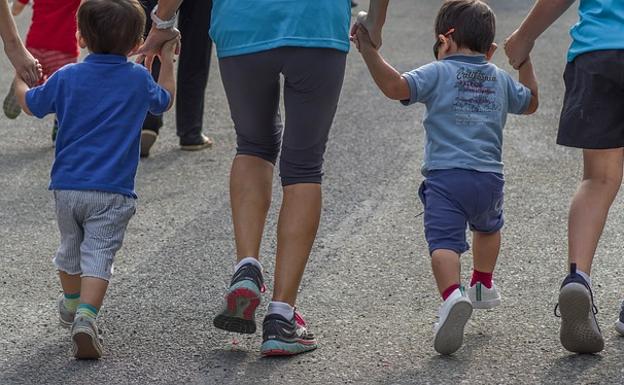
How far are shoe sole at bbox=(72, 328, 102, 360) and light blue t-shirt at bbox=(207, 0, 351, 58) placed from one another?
3.54ft

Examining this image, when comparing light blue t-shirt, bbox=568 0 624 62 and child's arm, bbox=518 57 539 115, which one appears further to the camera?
child's arm, bbox=518 57 539 115

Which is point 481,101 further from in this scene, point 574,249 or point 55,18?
point 55,18

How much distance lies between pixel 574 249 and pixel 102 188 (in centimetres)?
166

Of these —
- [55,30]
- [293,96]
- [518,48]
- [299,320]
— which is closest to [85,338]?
[299,320]

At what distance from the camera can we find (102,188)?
454cm

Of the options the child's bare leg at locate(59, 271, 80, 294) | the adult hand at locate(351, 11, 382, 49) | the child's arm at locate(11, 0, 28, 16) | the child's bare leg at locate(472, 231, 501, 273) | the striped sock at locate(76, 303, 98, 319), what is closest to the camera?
the striped sock at locate(76, 303, 98, 319)

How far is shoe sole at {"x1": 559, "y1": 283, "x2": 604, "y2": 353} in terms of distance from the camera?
4.34 metres

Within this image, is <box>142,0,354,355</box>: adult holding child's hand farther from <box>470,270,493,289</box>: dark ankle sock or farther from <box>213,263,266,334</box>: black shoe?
<box>470,270,493,289</box>: dark ankle sock

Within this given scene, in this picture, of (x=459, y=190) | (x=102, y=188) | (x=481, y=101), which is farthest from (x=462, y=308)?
(x=102, y=188)

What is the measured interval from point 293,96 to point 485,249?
3.14ft

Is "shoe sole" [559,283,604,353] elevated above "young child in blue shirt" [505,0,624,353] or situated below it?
below

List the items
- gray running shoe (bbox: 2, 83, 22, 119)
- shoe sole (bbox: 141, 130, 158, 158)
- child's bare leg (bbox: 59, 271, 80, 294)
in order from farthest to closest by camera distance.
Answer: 1. gray running shoe (bbox: 2, 83, 22, 119)
2. shoe sole (bbox: 141, 130, 158, 158)
3. child's bare leg (bbox: 59, 271, 80, 294)

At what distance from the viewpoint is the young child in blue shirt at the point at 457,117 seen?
15.0 ft

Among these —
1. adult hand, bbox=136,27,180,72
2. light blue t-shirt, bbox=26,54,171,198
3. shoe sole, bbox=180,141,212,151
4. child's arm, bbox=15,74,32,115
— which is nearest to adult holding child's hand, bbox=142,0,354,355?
adult hand, bbox=136,27,180,72
